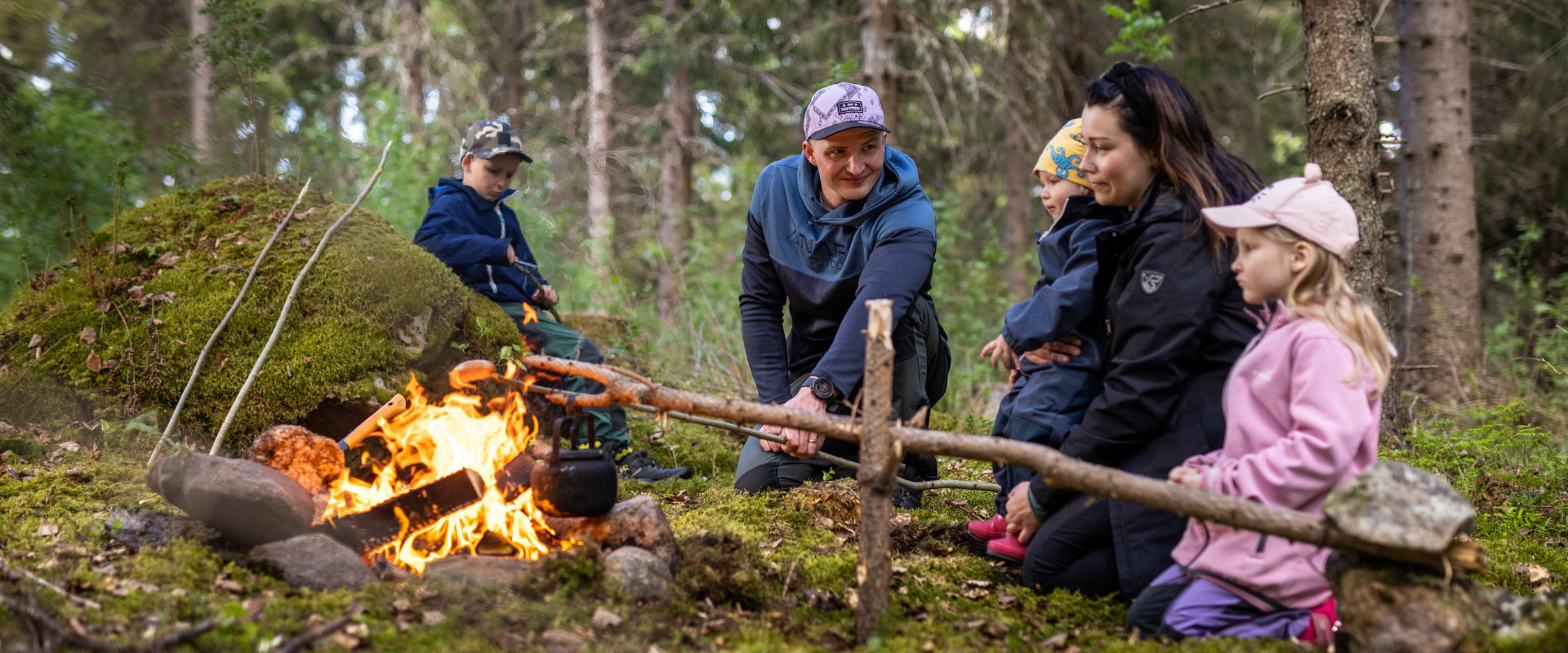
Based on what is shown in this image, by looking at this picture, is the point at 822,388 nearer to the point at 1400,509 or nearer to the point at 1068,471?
the point at 1068,471

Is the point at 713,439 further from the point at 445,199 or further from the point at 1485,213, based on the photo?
the point at 1485,213

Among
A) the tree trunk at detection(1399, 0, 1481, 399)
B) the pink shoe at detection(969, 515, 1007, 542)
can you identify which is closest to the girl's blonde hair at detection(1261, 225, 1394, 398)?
the pink shoe at detection(969, 515, 1007, 542)

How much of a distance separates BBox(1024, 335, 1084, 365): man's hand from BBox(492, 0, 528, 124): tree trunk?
52.0 ft

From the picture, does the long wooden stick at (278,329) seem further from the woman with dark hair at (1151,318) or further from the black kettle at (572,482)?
the woman with dark hair at (1151,318)

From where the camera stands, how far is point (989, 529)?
3873 millimetres

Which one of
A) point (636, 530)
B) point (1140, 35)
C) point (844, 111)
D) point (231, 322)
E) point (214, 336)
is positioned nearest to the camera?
point (636, 530)

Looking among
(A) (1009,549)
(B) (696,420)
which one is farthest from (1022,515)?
(B) (696,420)

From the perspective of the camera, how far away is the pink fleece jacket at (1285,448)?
2.37 metres

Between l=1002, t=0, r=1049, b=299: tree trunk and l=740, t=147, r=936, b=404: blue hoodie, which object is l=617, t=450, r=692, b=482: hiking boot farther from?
l=1002, t=0, r=1049, b=299: tree trunk

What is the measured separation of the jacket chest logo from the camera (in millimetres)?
2871

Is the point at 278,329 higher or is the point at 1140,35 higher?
the point at 1140,35

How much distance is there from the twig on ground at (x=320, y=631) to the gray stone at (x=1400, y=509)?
8.88ft

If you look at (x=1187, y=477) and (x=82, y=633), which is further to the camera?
(x=1187, y=477)

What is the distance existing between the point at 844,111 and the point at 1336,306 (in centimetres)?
224
